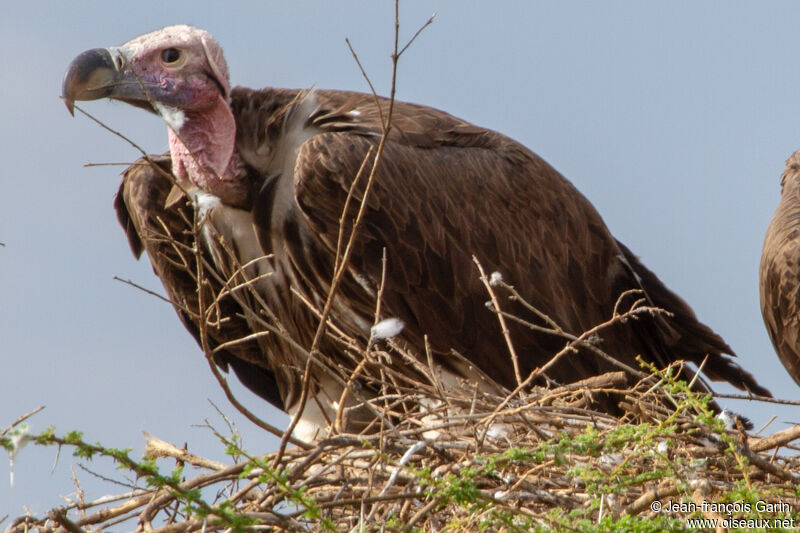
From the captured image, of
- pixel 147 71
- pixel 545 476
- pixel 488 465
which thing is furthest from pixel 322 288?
pixel 488 465

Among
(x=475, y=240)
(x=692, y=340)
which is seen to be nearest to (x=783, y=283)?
(x=692, y=340)

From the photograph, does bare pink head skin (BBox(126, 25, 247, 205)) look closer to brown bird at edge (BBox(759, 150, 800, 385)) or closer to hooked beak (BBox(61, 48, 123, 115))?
hooked beak (BBox(61, 48, 123, 115))

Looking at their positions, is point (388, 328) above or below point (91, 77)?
below

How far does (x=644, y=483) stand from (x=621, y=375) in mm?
582

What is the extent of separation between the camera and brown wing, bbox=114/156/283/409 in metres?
6.48

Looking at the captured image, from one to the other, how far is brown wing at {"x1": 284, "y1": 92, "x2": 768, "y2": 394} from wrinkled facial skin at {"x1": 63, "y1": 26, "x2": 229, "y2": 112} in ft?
1.86

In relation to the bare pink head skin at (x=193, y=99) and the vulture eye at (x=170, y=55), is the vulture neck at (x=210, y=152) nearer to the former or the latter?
the bare pink head skin at (x=193, y=99)

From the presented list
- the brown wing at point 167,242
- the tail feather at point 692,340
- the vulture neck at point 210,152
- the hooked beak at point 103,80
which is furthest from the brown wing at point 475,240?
the hooked beak at point 103,80

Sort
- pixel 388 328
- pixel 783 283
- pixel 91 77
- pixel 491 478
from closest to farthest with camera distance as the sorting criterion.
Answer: pixel 491 478 → pixel 388 328 → pixel 91 77 → pixel 783 283

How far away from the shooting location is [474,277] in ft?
20.8

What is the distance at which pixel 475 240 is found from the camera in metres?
6.42

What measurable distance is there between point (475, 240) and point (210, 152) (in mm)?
1266

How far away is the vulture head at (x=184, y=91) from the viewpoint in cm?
637

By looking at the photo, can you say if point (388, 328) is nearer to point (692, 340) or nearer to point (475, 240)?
point (475, 240)
